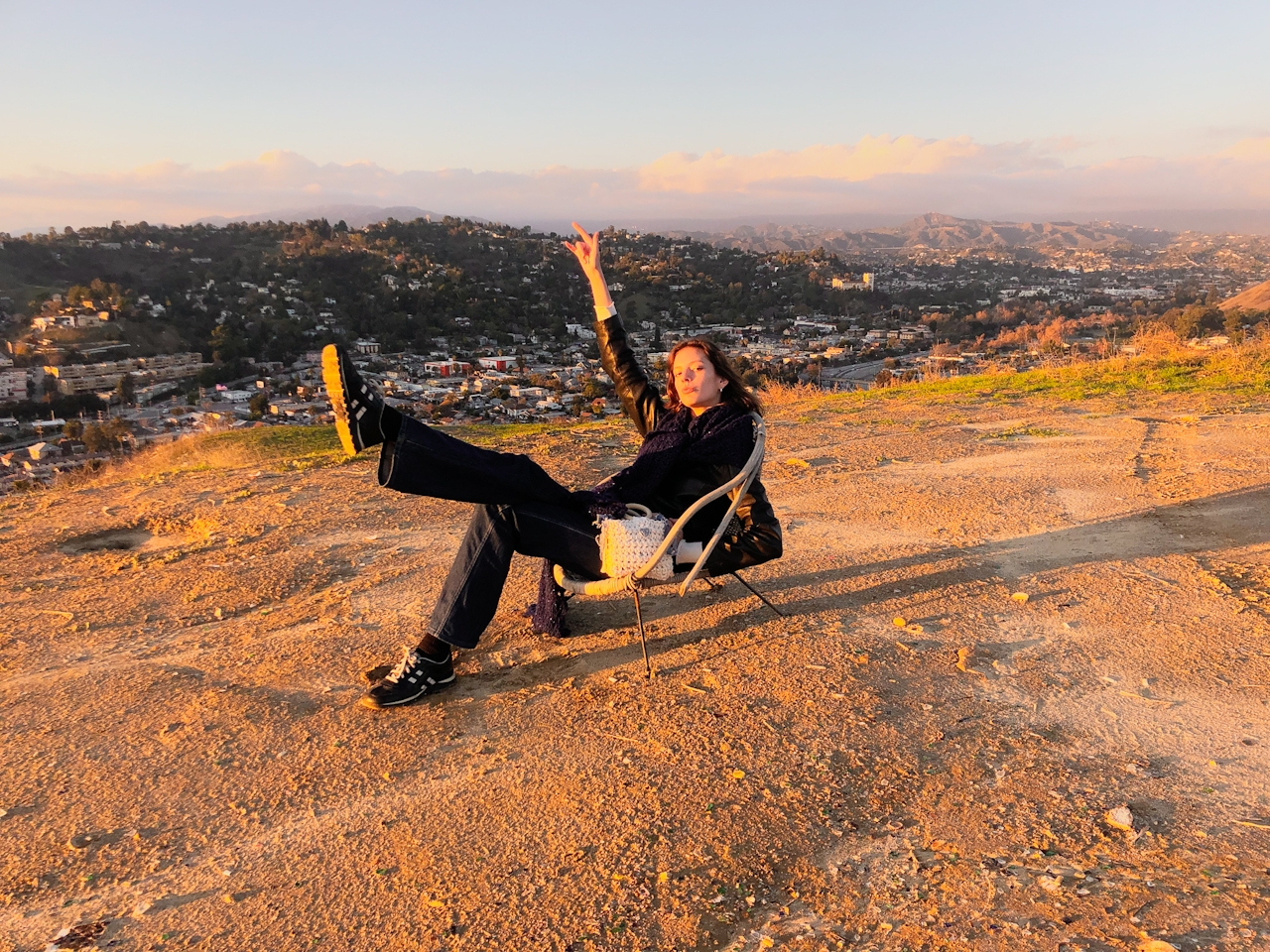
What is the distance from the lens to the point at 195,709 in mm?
2760

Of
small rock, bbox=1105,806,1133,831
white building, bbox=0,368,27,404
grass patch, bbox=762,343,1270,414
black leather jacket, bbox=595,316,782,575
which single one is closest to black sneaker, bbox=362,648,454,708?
black leather jacket, bbox=595,316,782,575

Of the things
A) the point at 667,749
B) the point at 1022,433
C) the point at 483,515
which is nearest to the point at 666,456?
the point at 483,515

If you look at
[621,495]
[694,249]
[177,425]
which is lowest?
[177,425]

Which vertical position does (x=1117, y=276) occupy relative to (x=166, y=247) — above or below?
below

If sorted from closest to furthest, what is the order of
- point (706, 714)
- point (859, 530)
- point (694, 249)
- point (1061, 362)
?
point (706, 714) → point (859, 530) → point (1061, 362) → point (694, 249)

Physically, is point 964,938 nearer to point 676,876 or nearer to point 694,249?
point 676,876

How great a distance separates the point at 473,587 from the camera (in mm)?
2811

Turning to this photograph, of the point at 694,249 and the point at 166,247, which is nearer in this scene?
the point at 166,247

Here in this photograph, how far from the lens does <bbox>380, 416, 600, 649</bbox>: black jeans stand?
263cm

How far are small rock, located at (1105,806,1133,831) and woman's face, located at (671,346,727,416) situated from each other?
1.99 metres

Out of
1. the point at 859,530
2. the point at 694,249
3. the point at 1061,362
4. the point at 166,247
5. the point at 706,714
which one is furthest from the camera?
the point at 694,249

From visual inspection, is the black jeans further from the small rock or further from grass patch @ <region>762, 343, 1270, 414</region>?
grass patch @ <region>762, 343, 1270, 414</region>

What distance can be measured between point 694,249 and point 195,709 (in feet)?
154

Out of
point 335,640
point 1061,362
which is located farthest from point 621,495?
point 1061,362
